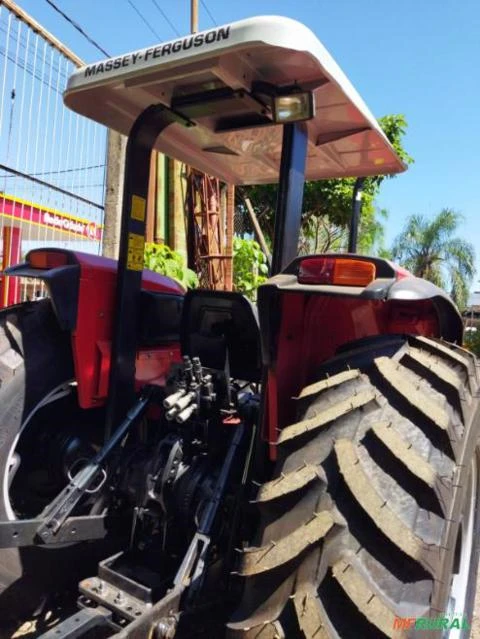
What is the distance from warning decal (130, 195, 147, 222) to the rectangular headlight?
73cm

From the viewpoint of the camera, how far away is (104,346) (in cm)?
238

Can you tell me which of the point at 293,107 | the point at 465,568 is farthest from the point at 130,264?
the point at 465,568

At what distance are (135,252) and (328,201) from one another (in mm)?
11421

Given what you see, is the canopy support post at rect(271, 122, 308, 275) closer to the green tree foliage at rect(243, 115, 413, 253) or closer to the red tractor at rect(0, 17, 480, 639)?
the red tractor at rect(0, 17, 480, 639)

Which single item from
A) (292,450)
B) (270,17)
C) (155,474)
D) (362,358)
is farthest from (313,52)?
(155,474)

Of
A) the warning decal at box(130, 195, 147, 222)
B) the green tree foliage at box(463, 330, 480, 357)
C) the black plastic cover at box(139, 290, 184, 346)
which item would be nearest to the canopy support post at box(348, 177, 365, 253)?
the black plastic cover at box(139, 290, 184, 346)

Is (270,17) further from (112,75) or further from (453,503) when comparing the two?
(453,503)

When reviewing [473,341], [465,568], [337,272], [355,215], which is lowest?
[465,568]

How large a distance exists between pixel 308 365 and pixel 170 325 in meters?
0.85

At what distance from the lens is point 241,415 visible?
223cm

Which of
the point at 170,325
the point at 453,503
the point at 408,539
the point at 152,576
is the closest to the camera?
the point at 408,539

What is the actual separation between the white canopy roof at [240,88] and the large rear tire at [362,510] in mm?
1021

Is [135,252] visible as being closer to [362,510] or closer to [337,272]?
[337,272]

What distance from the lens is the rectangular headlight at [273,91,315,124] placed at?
1.96 metres
